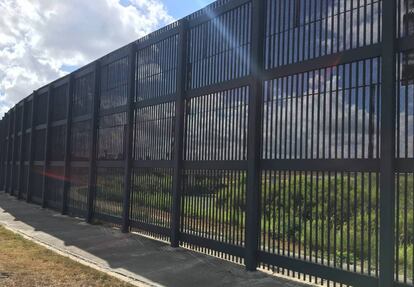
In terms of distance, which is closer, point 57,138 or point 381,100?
point 381,100

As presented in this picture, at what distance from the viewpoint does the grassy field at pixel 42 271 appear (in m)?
8.24

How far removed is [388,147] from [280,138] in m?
2.46

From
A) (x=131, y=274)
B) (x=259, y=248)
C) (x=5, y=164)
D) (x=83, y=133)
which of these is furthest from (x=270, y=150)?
(x=5, y=164)

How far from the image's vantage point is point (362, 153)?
7594mm

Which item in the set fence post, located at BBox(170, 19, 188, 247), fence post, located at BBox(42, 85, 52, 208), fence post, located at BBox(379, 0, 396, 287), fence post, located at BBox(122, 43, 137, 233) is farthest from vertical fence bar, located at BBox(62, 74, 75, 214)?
fence post, located at BBox(379, 0, 396, 287)

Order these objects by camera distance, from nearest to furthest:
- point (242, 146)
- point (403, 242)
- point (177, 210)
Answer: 1. point (403, 242)
2. point (242, 146)
3. point (177, 210)

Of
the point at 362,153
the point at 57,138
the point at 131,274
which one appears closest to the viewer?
the point at 362,153

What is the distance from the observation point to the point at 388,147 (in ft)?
23.2

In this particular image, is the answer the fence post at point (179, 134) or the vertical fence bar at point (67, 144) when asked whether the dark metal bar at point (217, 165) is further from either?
the vertical fence bar at point (67, 144)

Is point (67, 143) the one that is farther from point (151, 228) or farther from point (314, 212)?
point (314, 212)

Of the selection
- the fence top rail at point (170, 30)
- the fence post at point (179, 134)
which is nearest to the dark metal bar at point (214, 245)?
the fence post at point (179, 134)

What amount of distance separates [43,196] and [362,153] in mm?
18863

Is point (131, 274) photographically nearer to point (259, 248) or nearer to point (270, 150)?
point (259, 248)

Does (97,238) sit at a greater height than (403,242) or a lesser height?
lesser
